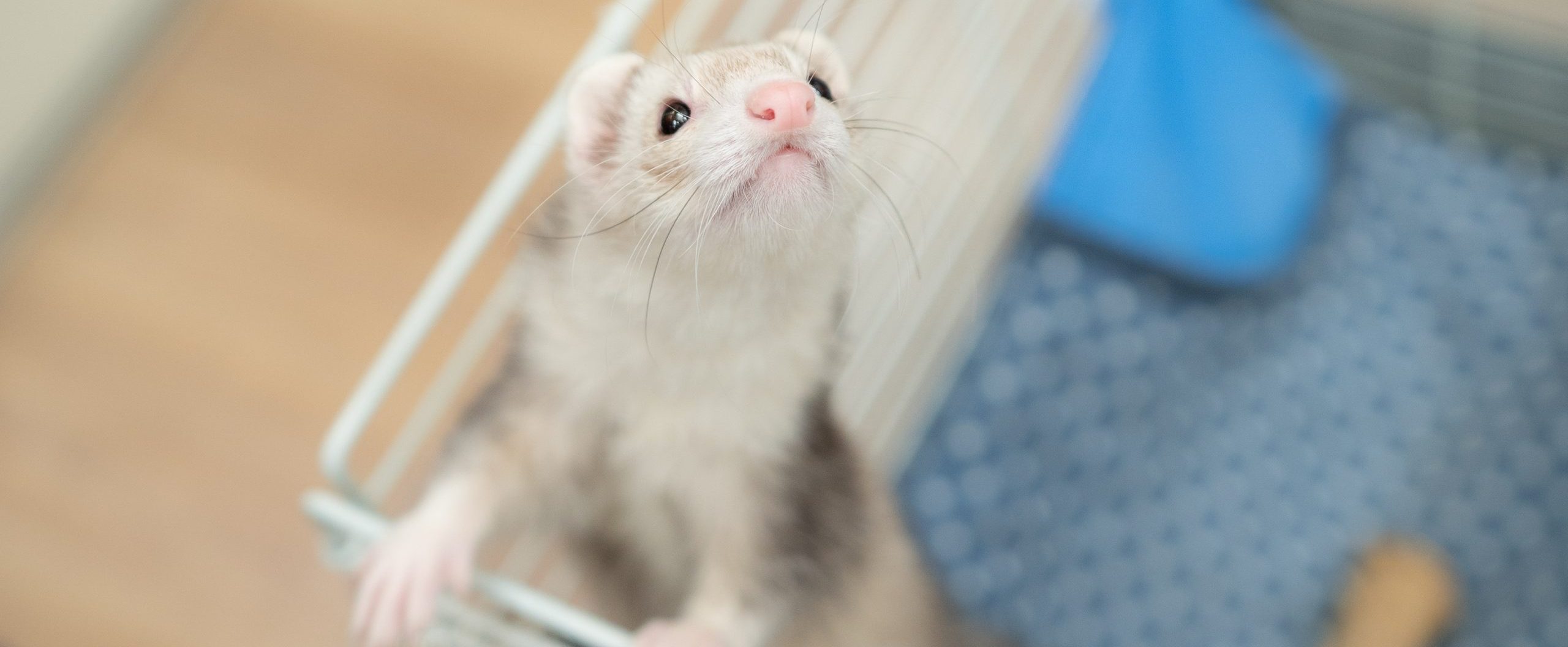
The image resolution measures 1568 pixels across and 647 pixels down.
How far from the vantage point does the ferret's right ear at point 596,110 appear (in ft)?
2.68

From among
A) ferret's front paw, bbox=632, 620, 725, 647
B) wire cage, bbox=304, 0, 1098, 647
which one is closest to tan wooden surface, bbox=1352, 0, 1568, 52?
wire cage, bbox=304, 0, 1098, 647

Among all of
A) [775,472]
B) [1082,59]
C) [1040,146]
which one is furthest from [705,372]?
[1082,59]

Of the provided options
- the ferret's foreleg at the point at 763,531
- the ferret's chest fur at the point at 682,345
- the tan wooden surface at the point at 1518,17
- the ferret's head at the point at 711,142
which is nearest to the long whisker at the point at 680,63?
the ferret's head at the point at 711,142

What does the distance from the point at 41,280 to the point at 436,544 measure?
1269 mm

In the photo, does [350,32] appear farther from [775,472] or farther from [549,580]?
[775,472]

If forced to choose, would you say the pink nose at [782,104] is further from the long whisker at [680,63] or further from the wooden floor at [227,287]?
the wooden floor at [227,287]

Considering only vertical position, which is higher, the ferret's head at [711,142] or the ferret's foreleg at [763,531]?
the ferret's head at [711,142]

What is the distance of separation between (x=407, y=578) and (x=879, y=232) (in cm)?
65

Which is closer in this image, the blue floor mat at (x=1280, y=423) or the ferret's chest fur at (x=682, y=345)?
the ferret's chest fur at (x=682, y=345)

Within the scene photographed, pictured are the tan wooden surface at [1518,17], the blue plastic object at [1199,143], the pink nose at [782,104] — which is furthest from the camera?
the blue plastic object at [1199,143]

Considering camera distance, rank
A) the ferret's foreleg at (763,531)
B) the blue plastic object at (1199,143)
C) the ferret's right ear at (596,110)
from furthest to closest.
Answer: the blue plastic object at (1199,143) → the ferret's foreleg at (763,531) → the ferret's right ear at (596,110)

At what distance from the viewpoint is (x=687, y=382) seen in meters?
0.89

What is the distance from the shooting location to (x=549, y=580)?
3.89 ft

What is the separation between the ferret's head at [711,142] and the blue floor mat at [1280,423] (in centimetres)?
83
